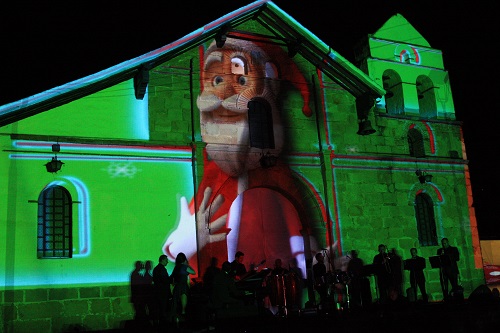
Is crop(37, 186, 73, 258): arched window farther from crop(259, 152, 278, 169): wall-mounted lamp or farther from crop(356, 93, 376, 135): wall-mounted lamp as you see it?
crop(356, 93, 376, 135): wall-mounted lamp

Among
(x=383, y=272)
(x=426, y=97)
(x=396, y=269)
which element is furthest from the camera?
(x=426, y=97)

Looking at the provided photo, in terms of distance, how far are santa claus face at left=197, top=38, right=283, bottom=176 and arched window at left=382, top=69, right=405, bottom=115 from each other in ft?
14.0

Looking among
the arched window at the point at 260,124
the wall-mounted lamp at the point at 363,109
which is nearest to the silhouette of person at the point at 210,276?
the arched window at the point at 260,124

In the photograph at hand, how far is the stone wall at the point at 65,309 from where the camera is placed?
15.1 m

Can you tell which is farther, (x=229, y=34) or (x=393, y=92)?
(x=393, y=92)

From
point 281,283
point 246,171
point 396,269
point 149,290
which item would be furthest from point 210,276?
point 396,269

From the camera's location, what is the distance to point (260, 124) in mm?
19312

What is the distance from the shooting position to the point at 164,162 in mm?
17469

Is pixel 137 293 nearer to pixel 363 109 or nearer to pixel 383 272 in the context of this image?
pixel 383 272

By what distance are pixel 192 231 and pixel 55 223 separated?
143 inches

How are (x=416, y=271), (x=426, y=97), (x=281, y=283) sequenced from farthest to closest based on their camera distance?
(x=426, y=97) < (x=416, y=271) < (x=281, y=283)

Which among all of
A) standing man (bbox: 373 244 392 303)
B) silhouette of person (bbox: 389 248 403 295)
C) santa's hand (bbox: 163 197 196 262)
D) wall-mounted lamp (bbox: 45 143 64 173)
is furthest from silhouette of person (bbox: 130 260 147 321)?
silhouette of person (bbox: 389 248 403 295)

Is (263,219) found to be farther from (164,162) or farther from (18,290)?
(18,290)

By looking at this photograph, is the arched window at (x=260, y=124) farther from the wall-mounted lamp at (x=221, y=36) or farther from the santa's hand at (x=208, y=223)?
the santa's hand at (x=208, y=223)
